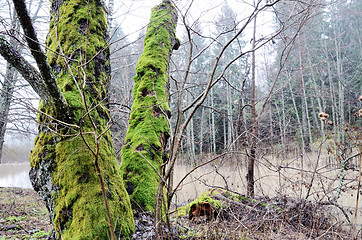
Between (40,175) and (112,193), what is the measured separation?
69 centimetres

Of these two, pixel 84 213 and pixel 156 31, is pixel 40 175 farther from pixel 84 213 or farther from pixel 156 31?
pixel 156 31

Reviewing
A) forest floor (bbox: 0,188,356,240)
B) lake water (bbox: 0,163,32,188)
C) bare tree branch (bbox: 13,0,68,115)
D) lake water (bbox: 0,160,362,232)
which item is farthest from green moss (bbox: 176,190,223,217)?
lake water (bbox: 0,163,32,188)

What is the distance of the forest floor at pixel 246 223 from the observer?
218 cm

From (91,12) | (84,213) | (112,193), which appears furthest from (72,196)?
(91,12)

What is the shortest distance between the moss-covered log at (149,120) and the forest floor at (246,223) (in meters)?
0.63

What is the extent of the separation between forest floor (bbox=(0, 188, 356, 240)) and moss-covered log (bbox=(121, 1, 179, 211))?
24.8 inches

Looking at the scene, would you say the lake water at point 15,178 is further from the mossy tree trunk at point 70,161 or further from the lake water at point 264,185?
the mossy tree trunk at point 70,161

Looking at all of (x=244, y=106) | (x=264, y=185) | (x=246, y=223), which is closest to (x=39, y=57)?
(x=244, y=106)

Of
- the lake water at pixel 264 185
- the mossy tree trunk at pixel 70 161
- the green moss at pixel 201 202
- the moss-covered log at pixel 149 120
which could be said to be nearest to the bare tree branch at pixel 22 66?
the mossy tree trunk at pixel 70 161

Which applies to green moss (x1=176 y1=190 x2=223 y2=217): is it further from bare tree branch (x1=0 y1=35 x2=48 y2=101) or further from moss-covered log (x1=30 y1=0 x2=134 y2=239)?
bare tree branch (x1=0 y1=35 x2=48 y2=101)

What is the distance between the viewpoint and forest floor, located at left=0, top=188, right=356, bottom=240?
2.18 m

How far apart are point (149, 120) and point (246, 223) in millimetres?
1911

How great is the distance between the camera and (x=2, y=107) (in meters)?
6.74

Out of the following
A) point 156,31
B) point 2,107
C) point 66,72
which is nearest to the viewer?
point 66,72
